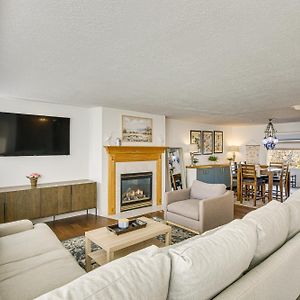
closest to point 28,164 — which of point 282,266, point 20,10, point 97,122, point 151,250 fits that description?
point 97,122

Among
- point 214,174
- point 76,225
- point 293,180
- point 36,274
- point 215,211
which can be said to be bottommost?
point 76,225

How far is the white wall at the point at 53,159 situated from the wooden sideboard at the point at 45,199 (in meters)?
0.21

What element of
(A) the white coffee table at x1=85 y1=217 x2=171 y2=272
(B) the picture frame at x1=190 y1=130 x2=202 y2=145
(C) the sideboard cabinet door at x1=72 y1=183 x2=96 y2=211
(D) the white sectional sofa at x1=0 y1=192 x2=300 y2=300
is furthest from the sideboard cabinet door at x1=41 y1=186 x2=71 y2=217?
(B) the picture frame at x1=190 y1=130 x2=202 y2=145

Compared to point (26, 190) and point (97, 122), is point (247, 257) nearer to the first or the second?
point (26, 190)

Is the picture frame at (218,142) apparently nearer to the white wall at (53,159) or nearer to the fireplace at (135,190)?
the fireplace at (135,190)

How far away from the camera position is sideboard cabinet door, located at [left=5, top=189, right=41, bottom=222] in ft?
11.3

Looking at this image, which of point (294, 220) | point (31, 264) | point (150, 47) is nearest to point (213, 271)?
point (294, 220)

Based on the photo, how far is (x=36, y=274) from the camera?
156 cm

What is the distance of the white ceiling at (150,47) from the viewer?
4.31 ft

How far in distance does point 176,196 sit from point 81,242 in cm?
180

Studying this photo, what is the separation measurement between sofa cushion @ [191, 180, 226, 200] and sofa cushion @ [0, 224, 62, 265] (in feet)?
8.73

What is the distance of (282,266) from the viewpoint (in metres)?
1.28

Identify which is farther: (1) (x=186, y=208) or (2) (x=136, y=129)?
(2) (x=136, y=129)

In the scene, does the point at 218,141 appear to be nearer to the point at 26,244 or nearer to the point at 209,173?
the point at 209,173
